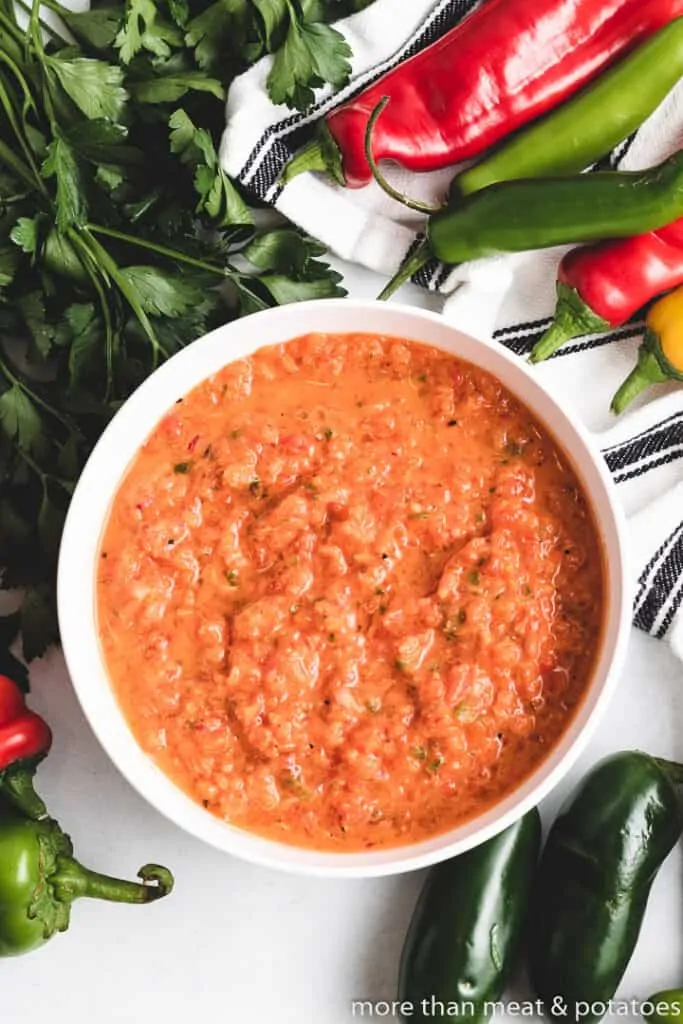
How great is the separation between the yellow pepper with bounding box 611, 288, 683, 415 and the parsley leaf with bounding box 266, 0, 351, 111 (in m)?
1.02

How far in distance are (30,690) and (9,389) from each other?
2.66 feet

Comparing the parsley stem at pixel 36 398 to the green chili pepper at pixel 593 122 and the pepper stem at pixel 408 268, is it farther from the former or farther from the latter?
the green chili pepper at pixel 593 122

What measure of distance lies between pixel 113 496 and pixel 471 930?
4.56ft

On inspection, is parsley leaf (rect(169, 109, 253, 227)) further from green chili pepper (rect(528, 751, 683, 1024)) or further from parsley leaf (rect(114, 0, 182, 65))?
green chili pepper (rect(528, 751, 683, 1024))

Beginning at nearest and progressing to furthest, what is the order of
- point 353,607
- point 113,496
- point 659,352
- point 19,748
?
1. point 353,607
2. point 113,496
3. point 19,748
4. point 659,352

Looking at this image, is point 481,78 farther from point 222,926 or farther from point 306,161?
point 222,926

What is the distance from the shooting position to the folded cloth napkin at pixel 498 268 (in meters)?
3.19

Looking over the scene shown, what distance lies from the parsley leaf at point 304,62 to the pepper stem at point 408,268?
1.54ft

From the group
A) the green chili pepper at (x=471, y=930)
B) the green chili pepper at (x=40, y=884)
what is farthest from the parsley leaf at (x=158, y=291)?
the green chili pepper at (x=471, y=930)

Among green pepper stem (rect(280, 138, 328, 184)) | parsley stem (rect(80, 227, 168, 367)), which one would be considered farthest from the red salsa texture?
green pepper stem (rect(280, 138, 328, 184))

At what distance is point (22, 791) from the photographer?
3078mm

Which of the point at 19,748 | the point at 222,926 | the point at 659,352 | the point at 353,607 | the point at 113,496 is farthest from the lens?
the point at 222,926

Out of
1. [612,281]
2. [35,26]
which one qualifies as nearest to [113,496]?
[35,26]

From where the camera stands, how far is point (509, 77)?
10.5ft
